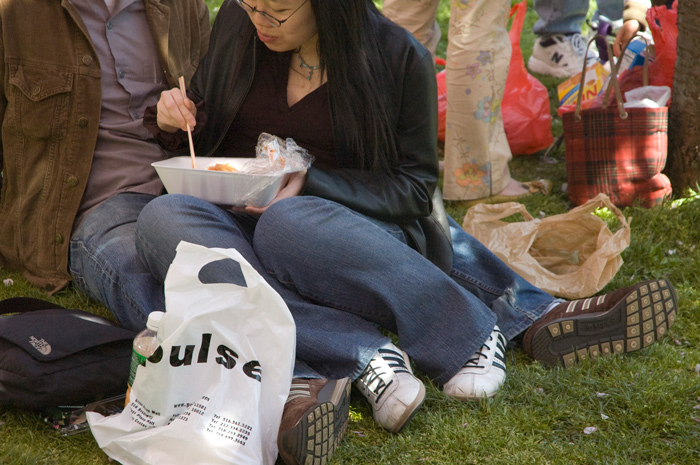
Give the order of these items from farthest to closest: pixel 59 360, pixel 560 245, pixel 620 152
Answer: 1. pixel 620 152
2. pixel 560 245
3. pixel 59 360

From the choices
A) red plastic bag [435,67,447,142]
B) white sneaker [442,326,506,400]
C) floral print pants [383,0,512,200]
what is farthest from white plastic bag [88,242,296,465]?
red plastic bag [435,67,447,142]

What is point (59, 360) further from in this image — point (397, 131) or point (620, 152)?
point (620, 152)

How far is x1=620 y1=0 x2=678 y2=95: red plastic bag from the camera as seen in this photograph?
3.57 m

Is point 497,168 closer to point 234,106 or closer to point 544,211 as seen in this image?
point 544,211

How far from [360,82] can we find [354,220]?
443mm

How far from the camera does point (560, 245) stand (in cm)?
297

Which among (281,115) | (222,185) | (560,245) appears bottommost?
(560,245)

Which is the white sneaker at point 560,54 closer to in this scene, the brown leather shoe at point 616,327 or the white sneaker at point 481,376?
the brown leather shoe at point 616,327

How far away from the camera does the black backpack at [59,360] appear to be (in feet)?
6.14

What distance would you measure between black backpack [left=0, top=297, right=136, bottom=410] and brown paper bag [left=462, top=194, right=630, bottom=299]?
58.6 inches

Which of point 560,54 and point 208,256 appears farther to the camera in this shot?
point 560,54

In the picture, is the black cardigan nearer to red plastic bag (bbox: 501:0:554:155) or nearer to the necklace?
the necklace

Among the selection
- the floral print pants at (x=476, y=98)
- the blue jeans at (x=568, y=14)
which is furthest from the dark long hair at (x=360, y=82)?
the blue jeans at (x=568, y=14)

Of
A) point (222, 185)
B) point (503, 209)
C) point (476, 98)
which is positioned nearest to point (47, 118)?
point (222, 185)
